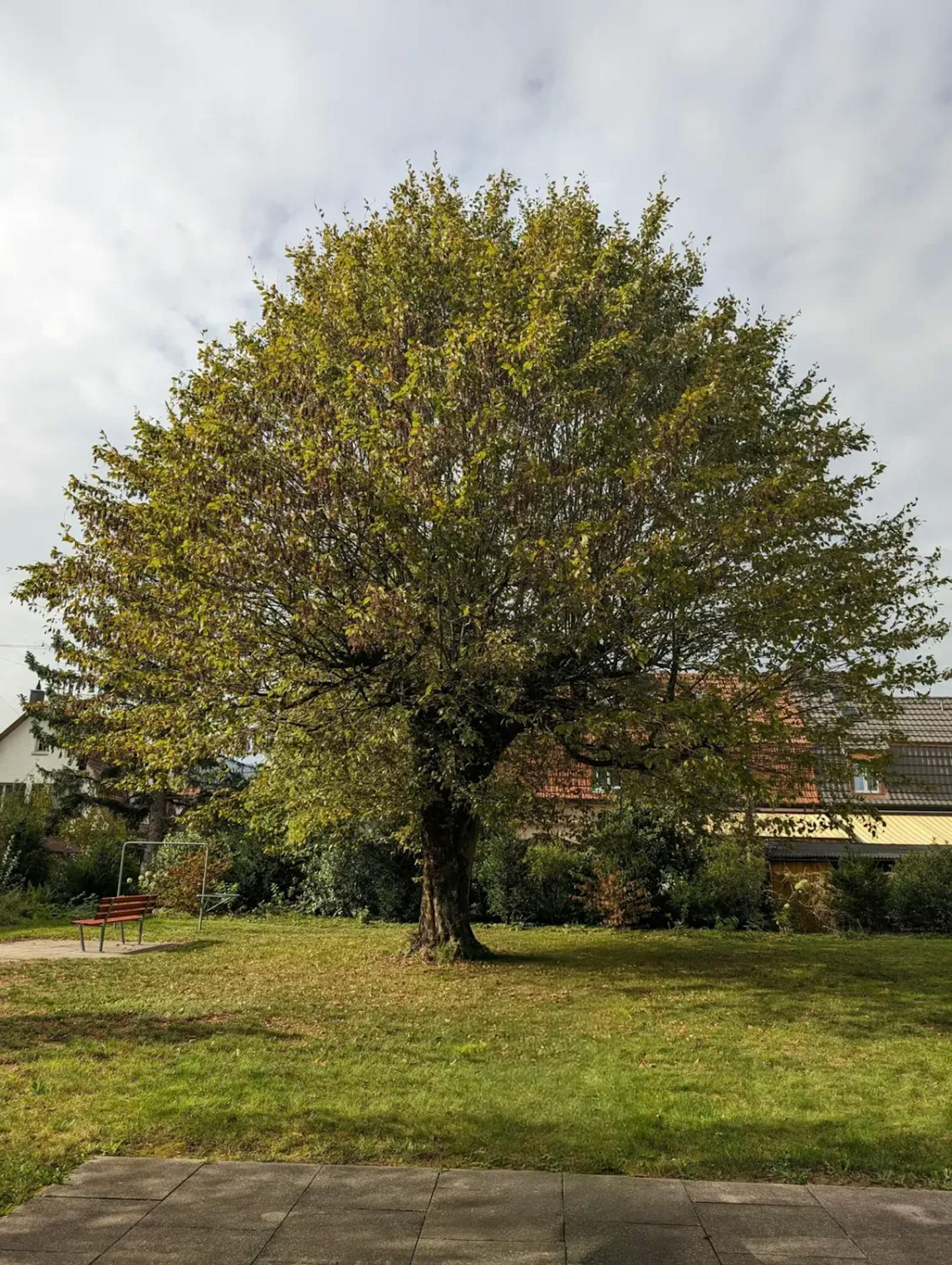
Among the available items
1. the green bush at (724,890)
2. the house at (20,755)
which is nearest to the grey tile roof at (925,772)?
the green bush at (724,890)

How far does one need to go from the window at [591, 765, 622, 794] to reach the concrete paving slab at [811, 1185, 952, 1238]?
29.6 ft

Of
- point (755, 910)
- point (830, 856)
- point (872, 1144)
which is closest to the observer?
point (872, 1144)

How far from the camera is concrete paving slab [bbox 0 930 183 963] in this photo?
14.8 meters

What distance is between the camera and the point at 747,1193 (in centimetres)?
517

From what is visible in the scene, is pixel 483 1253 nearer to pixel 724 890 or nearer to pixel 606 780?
pixel 606 780

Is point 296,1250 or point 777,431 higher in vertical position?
point 777,431

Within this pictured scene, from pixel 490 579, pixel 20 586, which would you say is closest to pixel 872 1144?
pixel 490 579

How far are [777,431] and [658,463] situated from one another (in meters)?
A: 3.54

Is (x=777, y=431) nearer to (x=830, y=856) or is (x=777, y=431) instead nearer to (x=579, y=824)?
(x=579, y=824)

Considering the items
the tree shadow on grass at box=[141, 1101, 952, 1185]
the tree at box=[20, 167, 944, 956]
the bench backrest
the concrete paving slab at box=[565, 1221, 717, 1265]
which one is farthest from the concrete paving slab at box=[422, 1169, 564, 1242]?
the bench backrest

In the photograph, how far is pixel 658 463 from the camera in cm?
1255

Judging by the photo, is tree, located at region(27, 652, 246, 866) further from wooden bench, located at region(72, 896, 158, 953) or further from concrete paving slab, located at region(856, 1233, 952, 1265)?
concrete paving slab, located at region(856, 1233, 952, 1265)

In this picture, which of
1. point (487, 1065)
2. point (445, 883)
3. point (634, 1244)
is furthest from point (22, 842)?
point (634, 1244)

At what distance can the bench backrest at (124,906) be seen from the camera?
52.9 feet
